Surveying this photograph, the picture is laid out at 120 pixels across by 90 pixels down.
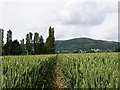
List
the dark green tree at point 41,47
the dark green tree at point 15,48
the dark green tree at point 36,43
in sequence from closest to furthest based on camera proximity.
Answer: the dark green tree at point 15,48
the dark green tree at point 41,47
the dark green tree at point 36,43

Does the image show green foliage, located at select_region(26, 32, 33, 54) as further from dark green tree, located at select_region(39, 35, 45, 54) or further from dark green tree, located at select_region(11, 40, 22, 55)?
dark green tree, located at select_region(11, 40, 22, 55)

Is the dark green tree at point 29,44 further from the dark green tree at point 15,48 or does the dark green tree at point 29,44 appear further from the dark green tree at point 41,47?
the dark green tree at point 15,48

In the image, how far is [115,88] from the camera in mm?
7266

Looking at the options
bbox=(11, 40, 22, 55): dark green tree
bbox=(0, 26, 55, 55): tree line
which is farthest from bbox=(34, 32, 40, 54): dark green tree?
bbox=(11, 40, 22, 55): dark green tree

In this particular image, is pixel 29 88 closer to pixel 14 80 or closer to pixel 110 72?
pixel 14 80

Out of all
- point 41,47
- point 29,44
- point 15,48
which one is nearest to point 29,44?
point 29,44

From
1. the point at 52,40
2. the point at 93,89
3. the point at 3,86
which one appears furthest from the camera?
the point at 52,40

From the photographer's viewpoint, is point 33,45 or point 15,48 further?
point 33,45

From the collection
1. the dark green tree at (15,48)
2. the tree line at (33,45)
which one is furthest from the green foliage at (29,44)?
the dark green tree at (15,48)

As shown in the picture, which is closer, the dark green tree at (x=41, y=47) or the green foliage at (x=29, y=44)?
the dark green tree at (x=41, y=47)

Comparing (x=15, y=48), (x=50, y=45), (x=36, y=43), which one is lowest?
(x=15, y=48)

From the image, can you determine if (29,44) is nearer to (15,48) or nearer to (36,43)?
(36,43)

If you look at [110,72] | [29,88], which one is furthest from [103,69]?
[29,88]

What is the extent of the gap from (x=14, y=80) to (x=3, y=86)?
781mm
